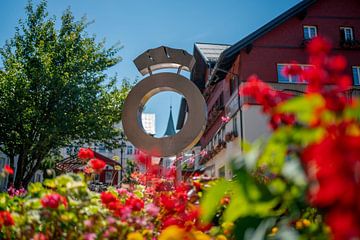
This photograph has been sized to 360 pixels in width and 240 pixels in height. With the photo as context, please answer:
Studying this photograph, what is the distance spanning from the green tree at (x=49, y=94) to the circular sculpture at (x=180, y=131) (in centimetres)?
1019

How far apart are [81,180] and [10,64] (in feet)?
56.4

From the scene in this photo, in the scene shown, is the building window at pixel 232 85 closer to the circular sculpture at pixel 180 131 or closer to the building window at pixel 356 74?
A: the building window at pixel 356 74

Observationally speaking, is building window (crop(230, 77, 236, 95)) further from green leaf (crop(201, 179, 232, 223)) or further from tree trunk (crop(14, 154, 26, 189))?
green leaf (crop(201, 179, 232, 223))

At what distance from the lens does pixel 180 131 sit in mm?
6332

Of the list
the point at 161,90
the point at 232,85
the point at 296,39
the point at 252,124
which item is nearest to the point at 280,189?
the point at 161,90

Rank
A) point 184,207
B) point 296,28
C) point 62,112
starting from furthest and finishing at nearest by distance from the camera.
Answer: point 296,28 → point 62,112 → point 184,207

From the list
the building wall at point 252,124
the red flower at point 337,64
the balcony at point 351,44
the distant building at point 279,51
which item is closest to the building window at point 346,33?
the distant building at point 279,51

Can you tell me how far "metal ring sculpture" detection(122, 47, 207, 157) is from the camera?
6324mm

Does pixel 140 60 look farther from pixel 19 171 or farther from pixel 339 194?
pixel 19 171

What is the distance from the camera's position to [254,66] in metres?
16.8

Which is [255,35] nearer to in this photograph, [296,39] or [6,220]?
[296,39]

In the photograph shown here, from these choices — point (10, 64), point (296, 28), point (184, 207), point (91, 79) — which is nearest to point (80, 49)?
point (91, 79)

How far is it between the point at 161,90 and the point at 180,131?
964 mm

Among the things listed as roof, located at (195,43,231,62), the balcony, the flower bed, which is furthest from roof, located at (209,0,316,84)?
the flower bed
